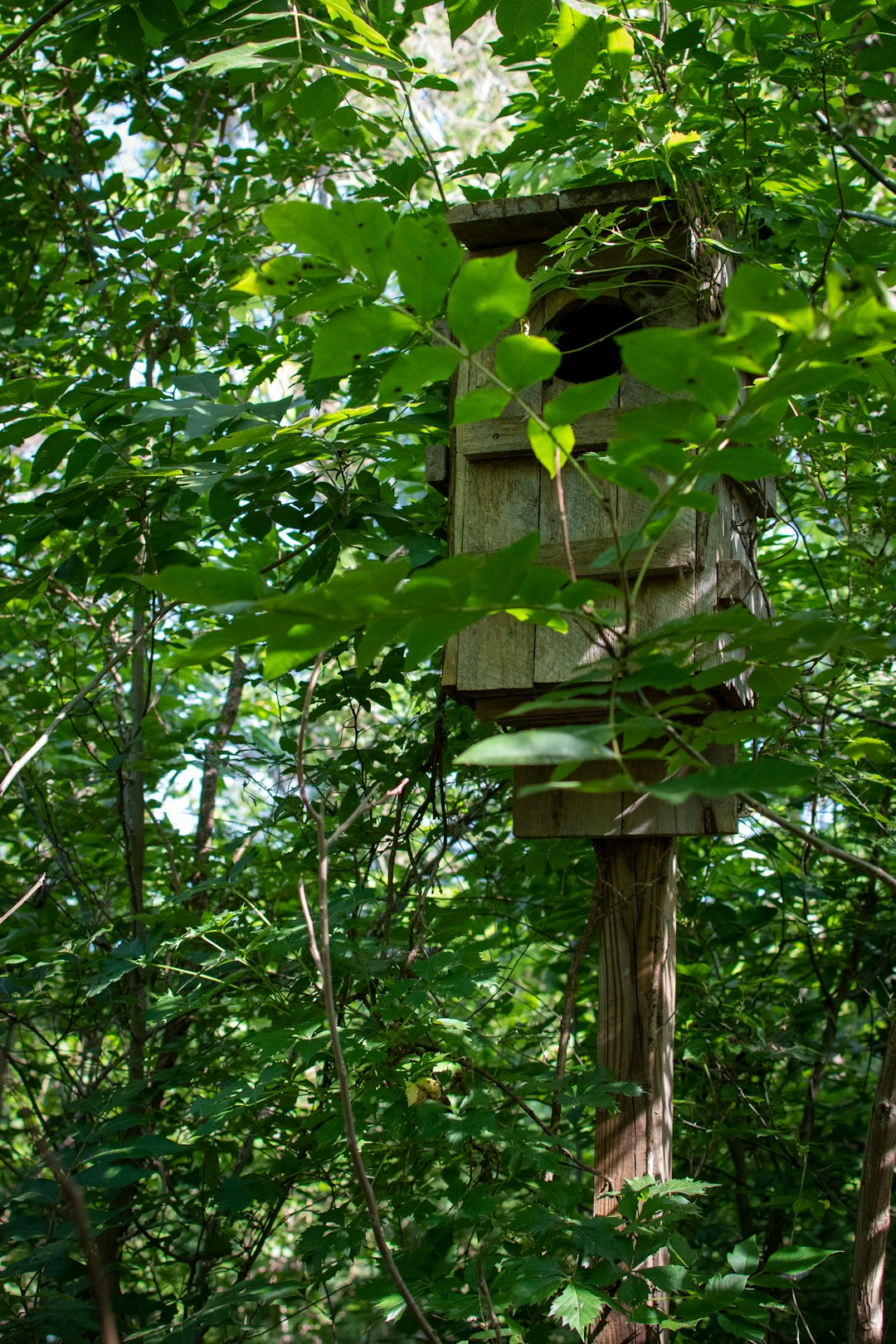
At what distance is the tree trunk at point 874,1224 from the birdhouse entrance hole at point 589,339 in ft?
4.54

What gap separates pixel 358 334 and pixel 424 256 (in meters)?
0.09

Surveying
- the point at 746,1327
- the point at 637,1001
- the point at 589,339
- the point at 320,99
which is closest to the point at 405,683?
the point at 589,339

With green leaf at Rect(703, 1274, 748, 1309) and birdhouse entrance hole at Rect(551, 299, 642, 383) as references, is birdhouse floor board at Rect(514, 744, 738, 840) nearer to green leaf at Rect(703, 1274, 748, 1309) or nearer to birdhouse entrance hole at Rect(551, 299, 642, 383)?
green leaf at Rect(703, 1274, 748, 1309)

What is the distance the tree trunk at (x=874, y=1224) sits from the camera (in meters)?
1.59

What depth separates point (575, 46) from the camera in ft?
5.63

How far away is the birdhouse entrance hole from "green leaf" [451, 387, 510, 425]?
114 cm

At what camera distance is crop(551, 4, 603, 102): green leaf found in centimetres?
171

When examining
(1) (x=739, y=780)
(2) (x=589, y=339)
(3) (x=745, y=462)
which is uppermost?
(2) (x=589, y=339)

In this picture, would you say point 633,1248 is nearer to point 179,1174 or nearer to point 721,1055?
point 721,1055

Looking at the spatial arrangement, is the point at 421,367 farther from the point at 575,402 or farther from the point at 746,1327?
the point at 746,1327

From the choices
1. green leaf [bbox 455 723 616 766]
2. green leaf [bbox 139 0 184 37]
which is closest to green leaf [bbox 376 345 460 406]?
green leaf [bbox 455 723 616 766]

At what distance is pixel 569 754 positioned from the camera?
2.45 ft

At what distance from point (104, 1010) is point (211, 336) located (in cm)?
188

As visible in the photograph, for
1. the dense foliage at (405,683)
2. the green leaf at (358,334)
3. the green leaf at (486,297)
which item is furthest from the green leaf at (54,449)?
the green leaf at (486,297)
